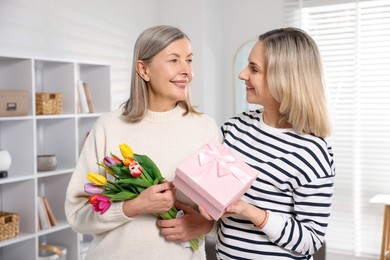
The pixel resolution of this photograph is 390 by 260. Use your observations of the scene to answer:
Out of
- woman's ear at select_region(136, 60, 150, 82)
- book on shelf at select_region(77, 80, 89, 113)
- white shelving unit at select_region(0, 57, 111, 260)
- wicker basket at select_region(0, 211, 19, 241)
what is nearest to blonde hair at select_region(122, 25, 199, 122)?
woman's ear at select_region(136, 60, 150, 82)

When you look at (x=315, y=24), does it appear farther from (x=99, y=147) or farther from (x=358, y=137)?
(x=99, y=147)

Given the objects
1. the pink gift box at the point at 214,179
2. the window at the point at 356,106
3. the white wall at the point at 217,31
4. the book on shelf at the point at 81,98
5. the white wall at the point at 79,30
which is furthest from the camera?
the white wall at the point at 217,31

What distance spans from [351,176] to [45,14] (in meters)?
2.81

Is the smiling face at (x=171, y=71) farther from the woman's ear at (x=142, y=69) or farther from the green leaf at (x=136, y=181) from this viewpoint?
the green leaf at (x=136, y=181)

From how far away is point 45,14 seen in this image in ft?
11.3

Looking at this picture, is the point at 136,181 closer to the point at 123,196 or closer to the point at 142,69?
the point at 123,196

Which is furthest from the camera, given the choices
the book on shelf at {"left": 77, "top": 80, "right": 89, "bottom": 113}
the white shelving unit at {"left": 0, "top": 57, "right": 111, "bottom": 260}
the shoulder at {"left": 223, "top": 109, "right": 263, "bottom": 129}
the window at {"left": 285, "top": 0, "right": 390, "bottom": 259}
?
the window at {"left": 285, "top": 0, "right": 390, "bottom": 259}

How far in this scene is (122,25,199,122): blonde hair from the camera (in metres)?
1.56

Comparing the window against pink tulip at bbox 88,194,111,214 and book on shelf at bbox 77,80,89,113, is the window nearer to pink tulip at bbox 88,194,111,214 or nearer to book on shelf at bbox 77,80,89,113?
book on shelf at bbox 77,80,89,113

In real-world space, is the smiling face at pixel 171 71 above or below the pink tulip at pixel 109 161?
above

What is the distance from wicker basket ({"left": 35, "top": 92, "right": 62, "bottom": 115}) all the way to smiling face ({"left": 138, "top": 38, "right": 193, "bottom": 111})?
1.71m

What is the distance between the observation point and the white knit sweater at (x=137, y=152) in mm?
1525

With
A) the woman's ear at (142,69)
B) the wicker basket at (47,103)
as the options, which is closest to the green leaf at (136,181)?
the woman's ear at (142,69)

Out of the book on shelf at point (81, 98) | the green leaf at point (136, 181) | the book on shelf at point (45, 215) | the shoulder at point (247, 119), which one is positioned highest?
the book on shelf at point (81, 98)
